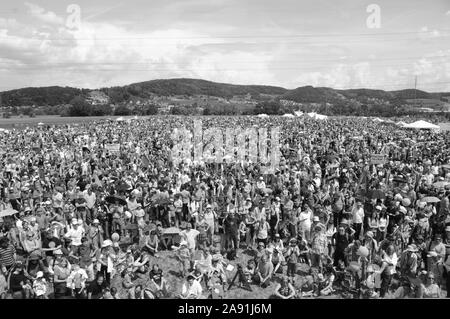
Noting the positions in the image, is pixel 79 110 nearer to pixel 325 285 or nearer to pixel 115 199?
pixel 115 199

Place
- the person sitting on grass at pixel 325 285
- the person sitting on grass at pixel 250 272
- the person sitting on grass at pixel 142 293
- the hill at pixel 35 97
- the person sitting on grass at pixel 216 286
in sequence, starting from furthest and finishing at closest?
the hill at pixel 35 97, the person sitting on grass at pixel 250 272, the person sitting on grass at pixel 325 285, the person sitting on grass at pixel 216 286, the person sitting on grass at pixel 142 293

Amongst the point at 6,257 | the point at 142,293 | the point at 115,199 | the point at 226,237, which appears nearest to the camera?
the point at 142,293

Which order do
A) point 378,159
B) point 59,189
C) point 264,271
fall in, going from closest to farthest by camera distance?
1. point 264,271
2. point 59,189
3. point 378,159

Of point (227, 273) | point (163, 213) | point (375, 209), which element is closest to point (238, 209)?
point (227, 273)

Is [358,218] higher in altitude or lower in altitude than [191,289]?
higher

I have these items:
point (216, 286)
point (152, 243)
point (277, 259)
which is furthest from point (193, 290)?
point (152, 243)

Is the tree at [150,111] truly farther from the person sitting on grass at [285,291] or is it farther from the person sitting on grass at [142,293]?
the person sitting on grass at [285,291]

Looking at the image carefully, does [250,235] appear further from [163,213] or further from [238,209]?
[163,213]

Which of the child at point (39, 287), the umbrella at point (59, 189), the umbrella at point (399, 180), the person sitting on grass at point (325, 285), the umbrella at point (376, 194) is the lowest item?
the person sitting on grass at point (325, 285)

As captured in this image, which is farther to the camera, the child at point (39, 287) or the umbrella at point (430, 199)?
the umbrella at point (430, 199)

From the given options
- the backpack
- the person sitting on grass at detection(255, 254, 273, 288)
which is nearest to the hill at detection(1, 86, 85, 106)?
the backpack

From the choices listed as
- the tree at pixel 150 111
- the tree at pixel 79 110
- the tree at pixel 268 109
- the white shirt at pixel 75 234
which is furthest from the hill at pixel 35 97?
the white shirt at pixel 75 234

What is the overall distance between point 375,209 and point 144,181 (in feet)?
26.8

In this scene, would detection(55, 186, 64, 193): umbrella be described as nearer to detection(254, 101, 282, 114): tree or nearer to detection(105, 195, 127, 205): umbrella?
detection(105, 195, 127, 205): umbrella
